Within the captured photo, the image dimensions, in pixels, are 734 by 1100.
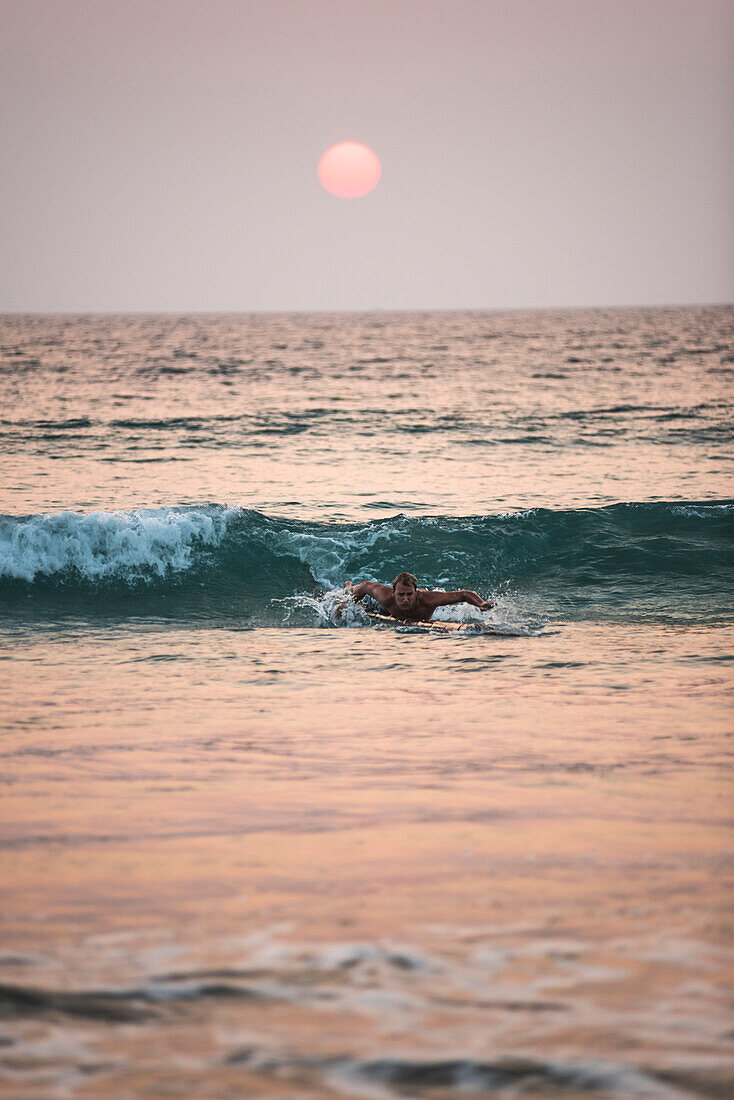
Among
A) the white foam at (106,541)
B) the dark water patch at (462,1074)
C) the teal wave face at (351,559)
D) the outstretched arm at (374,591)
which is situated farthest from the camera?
the white foam at (106,541)

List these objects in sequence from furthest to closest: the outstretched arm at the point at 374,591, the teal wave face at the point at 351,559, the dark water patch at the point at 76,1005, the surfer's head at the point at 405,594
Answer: the teal wave face at the point at 351,559
the outstretched arm at the point at 374,591
the surfer's head at the point at 405,594
the dark water patch at the point at 76,1005

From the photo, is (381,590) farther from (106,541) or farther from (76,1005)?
(76,1005)

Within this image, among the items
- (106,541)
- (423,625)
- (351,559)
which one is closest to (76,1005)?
(423,625)

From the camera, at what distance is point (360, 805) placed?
18.7ft

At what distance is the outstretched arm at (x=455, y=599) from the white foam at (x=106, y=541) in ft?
17.6

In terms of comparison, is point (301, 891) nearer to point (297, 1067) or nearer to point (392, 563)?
point (297, 1067)

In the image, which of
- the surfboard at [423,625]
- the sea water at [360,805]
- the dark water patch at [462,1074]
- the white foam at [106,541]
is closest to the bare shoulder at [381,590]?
the surfboard at [423,625]

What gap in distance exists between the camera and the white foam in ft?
49.1

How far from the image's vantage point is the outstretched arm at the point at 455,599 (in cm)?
1146

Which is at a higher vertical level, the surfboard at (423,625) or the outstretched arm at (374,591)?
the outstretched arm at (374,591)

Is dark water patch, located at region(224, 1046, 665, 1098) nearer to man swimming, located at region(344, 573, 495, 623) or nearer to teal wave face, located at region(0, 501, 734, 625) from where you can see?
man swimming, located at region(344, 573, 495, 623)

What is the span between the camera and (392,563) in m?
16.2

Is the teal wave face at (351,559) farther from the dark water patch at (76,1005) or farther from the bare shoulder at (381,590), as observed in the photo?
the dark water patch at (76,1005)

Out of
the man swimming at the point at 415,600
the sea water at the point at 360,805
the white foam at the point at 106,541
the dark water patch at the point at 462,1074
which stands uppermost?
the white foam at the point at 106,541
